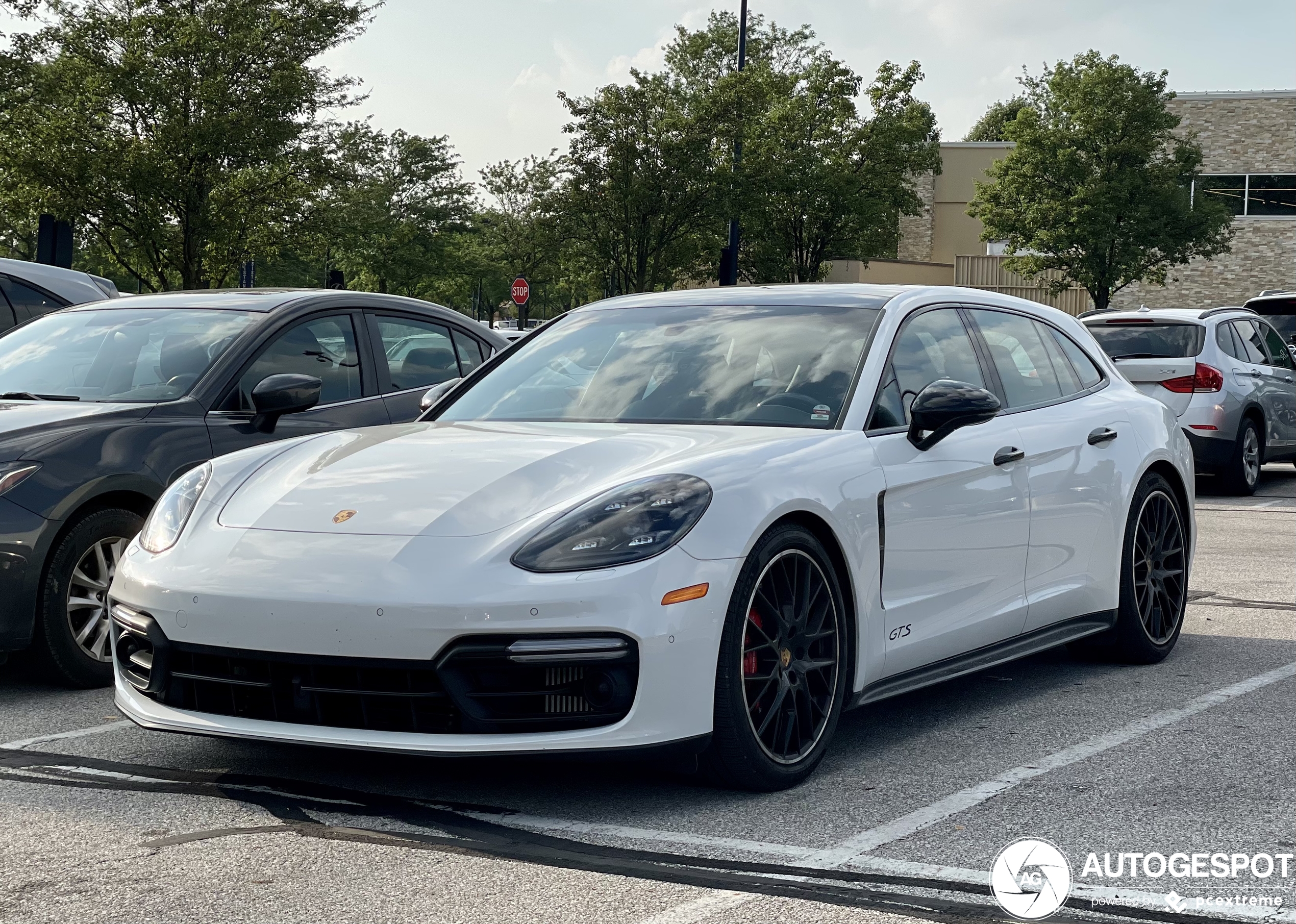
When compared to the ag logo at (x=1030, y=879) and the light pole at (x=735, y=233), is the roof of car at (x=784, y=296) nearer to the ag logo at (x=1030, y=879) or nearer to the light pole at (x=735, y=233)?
the ag logo at (x=1030, y=879)

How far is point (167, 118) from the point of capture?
Result: 25.4 m

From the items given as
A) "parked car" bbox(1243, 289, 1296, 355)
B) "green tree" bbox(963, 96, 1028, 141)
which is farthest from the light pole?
"green tree" bbox(963, 96, 1028, 141)

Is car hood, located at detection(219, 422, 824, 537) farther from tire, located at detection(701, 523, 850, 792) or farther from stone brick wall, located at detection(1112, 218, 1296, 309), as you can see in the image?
stone brick wall, located at detection(1112, 218, 1296, 309)

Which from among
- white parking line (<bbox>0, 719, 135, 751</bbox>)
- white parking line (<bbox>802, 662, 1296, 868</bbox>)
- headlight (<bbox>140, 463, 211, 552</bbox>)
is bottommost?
white parking line (<bbox>0, 719, 135, 751</bbox>)

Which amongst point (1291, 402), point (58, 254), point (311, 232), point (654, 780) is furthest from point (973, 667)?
point (311, 232)

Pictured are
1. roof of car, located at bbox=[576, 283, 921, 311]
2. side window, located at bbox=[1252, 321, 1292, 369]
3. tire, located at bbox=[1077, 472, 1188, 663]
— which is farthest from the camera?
side window, located at bbox=[1252, 321, 1292, 369]

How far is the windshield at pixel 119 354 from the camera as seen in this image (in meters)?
6.59

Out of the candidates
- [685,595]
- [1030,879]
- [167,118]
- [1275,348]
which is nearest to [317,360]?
[685,595]

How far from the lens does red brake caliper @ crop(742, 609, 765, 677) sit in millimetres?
4242

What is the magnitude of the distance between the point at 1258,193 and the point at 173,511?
2176 inches

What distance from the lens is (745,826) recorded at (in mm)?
4016

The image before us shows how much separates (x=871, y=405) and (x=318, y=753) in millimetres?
2057

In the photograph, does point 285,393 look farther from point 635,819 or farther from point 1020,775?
point 1020,775

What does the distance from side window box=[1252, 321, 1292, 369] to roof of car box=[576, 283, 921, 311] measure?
10616 millimetres
